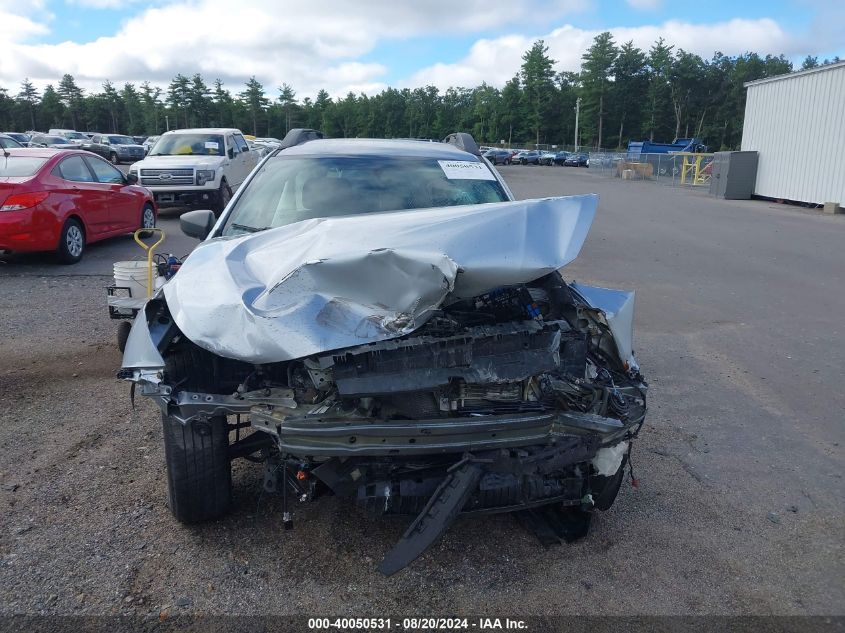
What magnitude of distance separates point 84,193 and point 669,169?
32908 mm

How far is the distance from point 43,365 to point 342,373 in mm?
4136

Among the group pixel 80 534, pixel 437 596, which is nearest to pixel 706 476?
pixel 437 596

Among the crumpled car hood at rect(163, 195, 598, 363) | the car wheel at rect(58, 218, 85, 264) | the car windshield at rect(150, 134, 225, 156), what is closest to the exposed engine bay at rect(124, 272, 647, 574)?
the crumpled car hood at rect(163, 195, 598, 363)

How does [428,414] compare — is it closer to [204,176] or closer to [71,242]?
[71,242]

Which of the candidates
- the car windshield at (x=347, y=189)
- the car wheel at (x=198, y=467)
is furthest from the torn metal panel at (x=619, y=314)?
the car wheel at (x=198, y=467)

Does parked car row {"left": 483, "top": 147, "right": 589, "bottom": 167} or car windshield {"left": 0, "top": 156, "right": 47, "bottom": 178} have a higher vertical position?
car windshield {"left": 0, "top": 156, "right": 47, "bottom": 178}

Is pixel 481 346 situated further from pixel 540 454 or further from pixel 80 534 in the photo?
pixel 80 534

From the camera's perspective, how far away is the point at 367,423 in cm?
278

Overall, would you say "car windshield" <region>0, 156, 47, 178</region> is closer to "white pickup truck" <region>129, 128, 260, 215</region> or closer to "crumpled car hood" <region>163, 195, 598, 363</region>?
"white pickup truck" <region>129, 128, 260, 215</region>

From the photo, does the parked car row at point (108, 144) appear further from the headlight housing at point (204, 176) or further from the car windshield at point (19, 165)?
the car windshield at point (19, 165)

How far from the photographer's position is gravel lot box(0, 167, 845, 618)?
2904mm

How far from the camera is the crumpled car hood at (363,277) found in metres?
2.72

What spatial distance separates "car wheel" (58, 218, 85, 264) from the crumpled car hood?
294 inches

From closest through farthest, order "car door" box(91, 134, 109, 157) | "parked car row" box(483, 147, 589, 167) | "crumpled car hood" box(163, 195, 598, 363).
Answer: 1. "crumpled car hood" box(163, 195, 598, 363)
2. "car door" box(91, 134, 109, 157)
3. "parked car row" box(483, 147, 589, 167)
